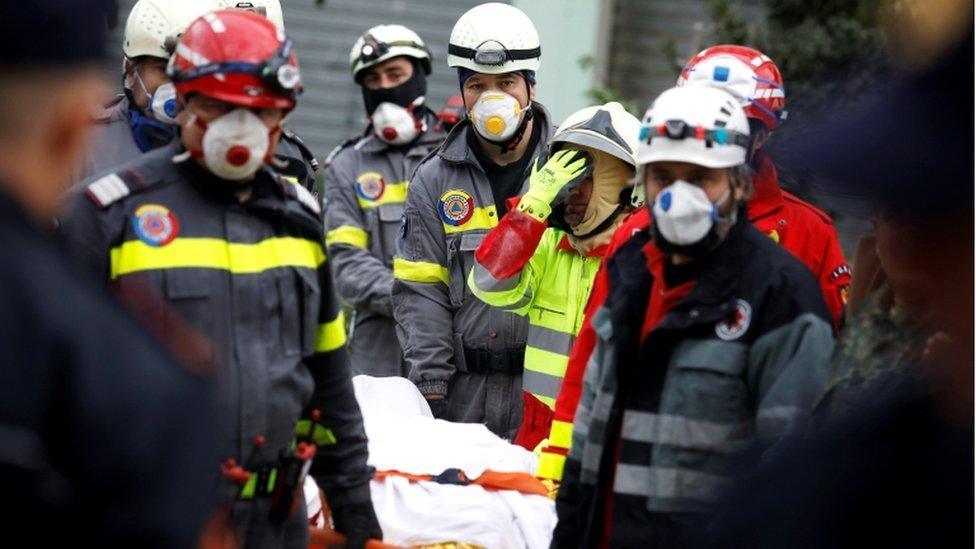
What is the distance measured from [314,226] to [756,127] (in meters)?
1.79

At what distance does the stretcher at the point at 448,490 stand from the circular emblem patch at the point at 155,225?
3.62ft

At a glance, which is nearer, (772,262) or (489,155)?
(772,262)

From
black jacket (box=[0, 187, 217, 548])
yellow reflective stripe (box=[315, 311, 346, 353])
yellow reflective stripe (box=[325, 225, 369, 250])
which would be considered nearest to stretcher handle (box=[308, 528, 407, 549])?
yellow reflective stripe (box=[315, 311, 346, 353])

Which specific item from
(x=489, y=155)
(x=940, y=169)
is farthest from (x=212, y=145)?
(x=489, y=155)

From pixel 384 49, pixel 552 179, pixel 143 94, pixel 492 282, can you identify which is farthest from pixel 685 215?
pixel 384 49

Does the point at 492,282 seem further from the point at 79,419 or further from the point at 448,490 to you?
the point at 79,419

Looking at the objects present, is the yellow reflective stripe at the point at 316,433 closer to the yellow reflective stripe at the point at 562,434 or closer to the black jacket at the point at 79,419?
the yellow reflective stripe at the point at 562,434

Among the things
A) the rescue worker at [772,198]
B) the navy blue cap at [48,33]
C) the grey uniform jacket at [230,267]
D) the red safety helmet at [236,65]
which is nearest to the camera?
the navy blue cap at [48,33]

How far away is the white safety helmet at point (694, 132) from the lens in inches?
163

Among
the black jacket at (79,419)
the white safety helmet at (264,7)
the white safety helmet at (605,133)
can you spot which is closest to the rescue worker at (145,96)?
the white safety helmet at (264,7)

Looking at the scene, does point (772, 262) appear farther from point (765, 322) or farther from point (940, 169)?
point (940, 169)

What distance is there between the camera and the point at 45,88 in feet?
6.88

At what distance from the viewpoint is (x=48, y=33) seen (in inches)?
82.1

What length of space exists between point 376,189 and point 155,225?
4313 millimetres
